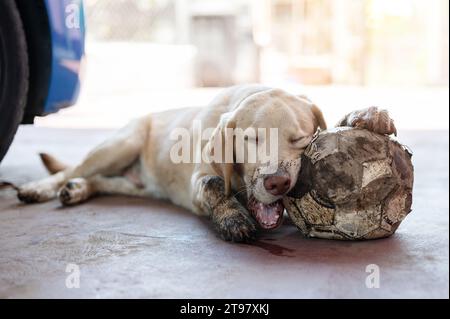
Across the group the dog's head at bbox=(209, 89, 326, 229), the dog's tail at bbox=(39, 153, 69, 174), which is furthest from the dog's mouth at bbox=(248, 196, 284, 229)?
the dog's tail at bbox=(39, 153, 69, 174)

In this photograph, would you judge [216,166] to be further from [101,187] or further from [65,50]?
[65,50]

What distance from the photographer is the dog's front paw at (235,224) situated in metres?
2.87

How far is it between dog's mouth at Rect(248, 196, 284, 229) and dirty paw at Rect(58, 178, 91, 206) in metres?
1.45

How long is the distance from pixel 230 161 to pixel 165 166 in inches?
38.0

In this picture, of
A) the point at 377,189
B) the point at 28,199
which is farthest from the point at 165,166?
the point at 377,189

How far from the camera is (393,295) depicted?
2.13m

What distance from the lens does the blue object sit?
3906 mm

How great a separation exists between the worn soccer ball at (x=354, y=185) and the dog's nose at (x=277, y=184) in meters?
0.08

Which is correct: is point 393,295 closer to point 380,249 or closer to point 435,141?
point 380,249

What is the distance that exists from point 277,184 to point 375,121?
52cm

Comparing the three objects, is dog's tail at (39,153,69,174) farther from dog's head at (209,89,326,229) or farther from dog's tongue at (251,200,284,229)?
dog's tongue at (251,200,284,229)

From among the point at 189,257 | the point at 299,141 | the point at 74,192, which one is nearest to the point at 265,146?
the point at 299,141

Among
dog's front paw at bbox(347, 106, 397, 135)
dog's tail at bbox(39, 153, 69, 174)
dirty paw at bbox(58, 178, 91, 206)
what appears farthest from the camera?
dog's tail at bbox(39, 153, 69, 174)

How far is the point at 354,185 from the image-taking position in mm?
2600
